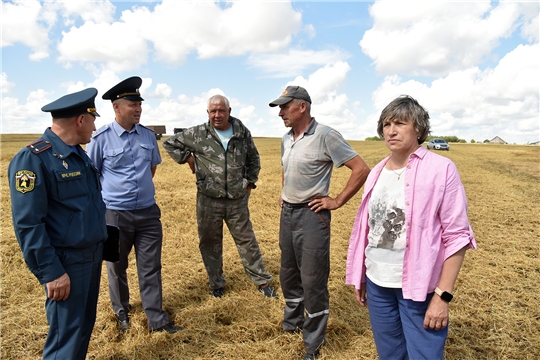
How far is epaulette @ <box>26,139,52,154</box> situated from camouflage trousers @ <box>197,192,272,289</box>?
2164 mm

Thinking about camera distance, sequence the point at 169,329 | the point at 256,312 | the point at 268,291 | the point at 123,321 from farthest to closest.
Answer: the point at 268,291, the point at 256,312, the point at 123,321, the point at 169,329

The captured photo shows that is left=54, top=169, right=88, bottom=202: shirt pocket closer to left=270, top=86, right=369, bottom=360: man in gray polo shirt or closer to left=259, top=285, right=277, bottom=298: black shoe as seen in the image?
left=270, top=86, right=369, bottom=360: man in gray polo shirt

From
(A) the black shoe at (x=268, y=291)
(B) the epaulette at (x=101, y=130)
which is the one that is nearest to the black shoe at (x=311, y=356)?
(A) the black shoe at (x=268, y=291)

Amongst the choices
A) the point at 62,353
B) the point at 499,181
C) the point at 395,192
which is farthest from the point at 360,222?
the point at 499,181

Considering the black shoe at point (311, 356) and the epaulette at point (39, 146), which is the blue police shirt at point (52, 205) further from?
the black shoe at point (311, 356)

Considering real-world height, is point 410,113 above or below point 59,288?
above

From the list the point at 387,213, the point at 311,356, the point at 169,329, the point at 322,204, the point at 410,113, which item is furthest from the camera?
the point at 169,329

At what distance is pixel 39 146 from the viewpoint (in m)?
2.53

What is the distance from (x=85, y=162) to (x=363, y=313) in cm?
333

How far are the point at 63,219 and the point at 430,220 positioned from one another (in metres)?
2.42

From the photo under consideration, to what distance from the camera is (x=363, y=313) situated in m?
4.20

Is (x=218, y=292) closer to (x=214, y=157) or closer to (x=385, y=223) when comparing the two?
(x=214, y=157)

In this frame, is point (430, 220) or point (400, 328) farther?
point (400, 328)

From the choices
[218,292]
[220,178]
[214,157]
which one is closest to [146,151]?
[214,157]
